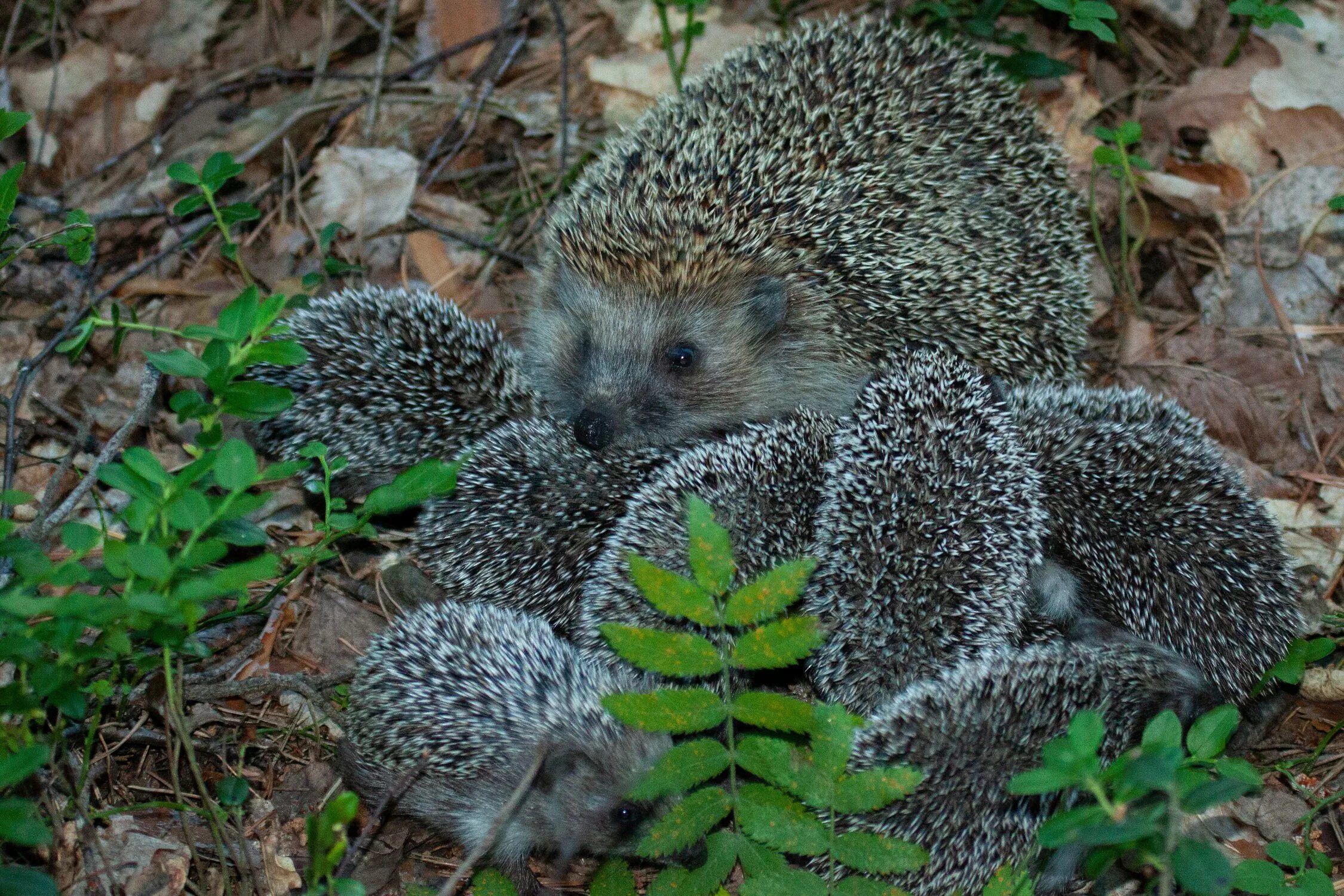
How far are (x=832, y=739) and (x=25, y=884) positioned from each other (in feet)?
6.60

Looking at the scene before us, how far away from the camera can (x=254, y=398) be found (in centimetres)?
319

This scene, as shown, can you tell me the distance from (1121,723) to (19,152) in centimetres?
612

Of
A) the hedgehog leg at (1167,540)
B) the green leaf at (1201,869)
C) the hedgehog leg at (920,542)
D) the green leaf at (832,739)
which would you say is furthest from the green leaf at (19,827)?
the hedgehog leg at (1167,540)

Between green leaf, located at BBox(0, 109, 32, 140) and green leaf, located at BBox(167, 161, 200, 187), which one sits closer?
green leaf, located at BBox(0, 109, 32, 140)

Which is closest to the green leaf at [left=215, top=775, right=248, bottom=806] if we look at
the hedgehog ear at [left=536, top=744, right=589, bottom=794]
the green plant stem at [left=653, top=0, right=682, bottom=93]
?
the hedgehog ear at [left=536, top=744, right=589, bottom=794]

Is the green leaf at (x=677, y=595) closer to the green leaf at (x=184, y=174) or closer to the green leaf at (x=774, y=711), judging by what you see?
the green leaf at (x=774, y=711)

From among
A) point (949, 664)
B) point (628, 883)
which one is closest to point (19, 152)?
point (628, 883)

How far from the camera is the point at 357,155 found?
591 centimetres

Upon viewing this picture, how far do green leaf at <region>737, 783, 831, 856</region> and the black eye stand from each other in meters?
2.08

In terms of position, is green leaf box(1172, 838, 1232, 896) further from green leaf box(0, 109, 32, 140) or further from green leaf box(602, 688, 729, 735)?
green leaf box(0, 109, 32, 140)

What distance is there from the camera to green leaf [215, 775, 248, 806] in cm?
363

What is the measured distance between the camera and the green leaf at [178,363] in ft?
9.71

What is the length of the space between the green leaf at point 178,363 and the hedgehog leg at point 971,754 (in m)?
2.11

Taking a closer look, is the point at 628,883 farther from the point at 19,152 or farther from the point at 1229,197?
the point at 19,152
